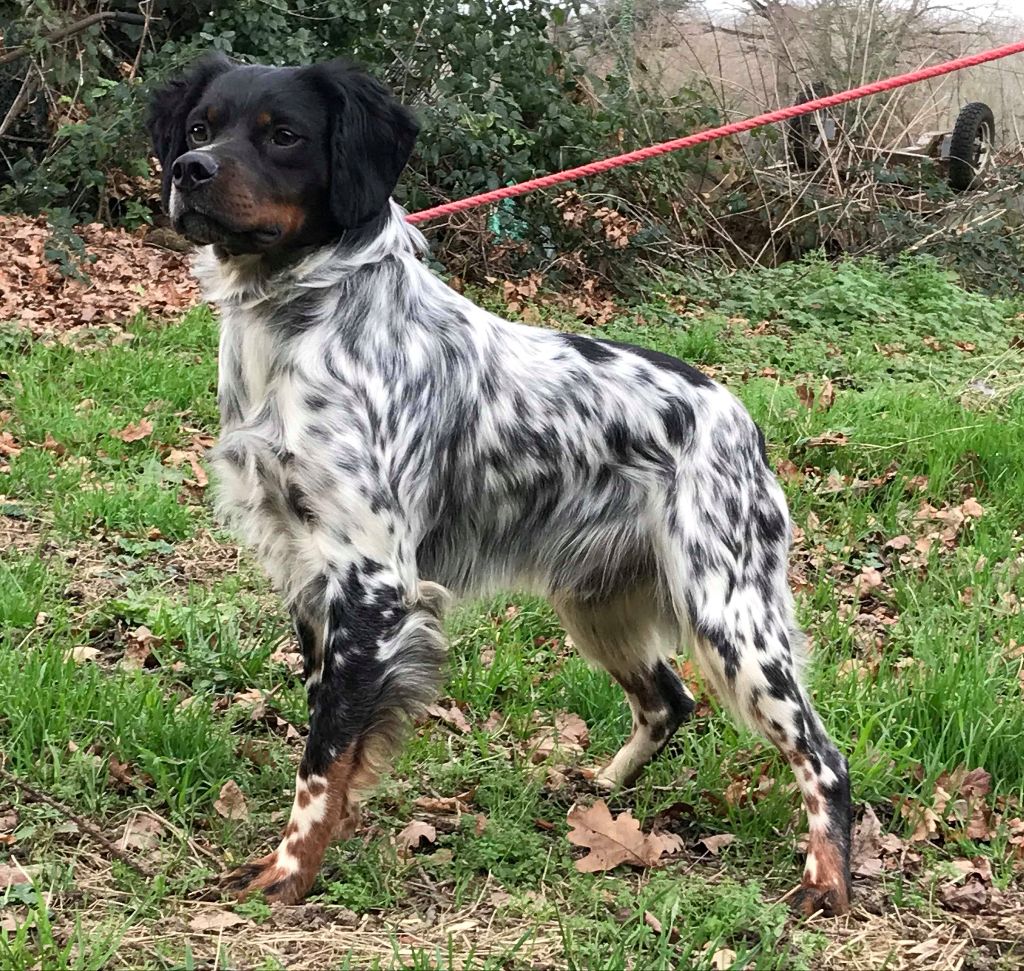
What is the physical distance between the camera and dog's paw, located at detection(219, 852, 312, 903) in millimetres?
2844

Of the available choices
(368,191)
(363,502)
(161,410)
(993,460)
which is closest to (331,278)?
(368,191)

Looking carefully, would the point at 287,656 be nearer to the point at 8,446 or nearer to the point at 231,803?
the point at 231,803

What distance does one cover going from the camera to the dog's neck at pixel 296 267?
3082 millimetres

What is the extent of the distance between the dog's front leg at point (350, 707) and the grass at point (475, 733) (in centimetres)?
13

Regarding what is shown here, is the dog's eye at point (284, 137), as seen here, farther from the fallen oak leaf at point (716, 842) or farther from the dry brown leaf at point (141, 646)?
the fallen oak leaf at point (716, 842)

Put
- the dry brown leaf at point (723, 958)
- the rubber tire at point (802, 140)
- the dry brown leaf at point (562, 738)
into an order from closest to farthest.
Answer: the dry brown leaf at point (723, 958) → the dry brown leaf at point (562, 738) → the rubber tire at point (802, 140)

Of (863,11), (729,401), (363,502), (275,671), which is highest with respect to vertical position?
(863,11)

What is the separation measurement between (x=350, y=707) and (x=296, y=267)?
1.14 meters

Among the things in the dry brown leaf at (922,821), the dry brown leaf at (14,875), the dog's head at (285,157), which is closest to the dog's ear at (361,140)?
the dog's head at (285,157)

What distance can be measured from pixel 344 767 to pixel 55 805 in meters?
0.74

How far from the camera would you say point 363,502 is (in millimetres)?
2918

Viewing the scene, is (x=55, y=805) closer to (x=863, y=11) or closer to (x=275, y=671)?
(x=275, y=671)

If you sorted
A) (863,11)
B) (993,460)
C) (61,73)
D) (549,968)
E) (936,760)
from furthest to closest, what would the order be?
(863,11), (61,73), (993,460), (936,760), (549,968)

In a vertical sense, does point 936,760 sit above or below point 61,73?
below
